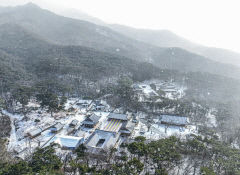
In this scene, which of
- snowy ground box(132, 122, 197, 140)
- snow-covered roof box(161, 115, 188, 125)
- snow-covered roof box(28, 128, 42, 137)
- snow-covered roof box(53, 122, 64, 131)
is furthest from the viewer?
snow-covered roof box(161, 115, 188, 125)

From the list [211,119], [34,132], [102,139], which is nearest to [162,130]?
[102,139]

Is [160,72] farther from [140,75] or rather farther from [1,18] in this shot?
[1,18]

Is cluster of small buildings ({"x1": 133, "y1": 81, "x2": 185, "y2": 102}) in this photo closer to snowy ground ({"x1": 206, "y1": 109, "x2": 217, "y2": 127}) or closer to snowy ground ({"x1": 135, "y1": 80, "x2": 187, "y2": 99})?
snowy ground ({"x1": 135, "y1": 80, "x2": 187, "y2": 99})

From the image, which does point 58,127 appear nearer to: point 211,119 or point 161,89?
point 211,119

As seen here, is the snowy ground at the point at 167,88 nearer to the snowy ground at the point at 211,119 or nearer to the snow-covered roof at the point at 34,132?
the snowy ground at the point at 211,119

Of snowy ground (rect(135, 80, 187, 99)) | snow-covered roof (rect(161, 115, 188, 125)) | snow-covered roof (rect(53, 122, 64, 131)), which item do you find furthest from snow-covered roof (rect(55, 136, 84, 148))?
snowy ground (rect(135, 80, 187, 99))

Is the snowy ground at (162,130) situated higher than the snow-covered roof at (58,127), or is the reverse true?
the snowy ground at (162,130)

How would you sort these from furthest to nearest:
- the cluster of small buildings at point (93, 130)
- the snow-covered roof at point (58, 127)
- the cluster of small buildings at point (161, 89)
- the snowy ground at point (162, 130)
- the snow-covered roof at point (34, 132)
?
the cluster of small buildings at point (161, 89), the snowy ground at point (162, 130), the snow-covered roof at point (58, 127), the snow-covered roof at point (34, 132), the cluster of small buildings at point (93, 130)

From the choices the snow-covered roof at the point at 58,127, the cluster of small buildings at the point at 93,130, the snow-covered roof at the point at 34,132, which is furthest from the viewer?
the snow-covered roof at the point at 58,127

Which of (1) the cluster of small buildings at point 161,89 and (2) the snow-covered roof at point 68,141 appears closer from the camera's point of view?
(2) the snow-covered roof at point 68,141

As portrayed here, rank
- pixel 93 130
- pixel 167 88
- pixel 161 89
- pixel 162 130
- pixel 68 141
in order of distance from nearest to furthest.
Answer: pixel 68 141 → pixel 93 130 → pixel 162 130 → pixel 161 89 → pixel 167 88

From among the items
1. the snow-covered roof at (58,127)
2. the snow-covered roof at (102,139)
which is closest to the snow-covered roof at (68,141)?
the snow-covered roof at (102,139)
